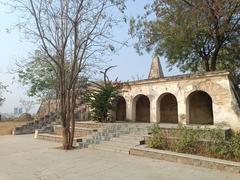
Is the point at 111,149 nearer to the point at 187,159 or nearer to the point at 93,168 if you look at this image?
the point at 93,168

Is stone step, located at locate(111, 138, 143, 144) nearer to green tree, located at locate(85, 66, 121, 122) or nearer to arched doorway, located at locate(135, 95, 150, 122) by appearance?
green tree, located at locate(85, 66, 121, 122)

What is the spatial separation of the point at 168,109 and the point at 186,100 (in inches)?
108

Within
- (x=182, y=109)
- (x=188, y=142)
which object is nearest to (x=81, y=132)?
(x=182, y=109)

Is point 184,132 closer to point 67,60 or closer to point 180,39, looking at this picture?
point 67,60

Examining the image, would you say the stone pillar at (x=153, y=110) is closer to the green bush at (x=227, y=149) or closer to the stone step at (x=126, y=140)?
the stone step at (x=126, y=140)

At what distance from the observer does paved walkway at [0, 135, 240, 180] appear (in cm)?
595

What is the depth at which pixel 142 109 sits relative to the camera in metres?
16.5

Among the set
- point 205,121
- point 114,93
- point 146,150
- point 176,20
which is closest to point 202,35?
point 176,20

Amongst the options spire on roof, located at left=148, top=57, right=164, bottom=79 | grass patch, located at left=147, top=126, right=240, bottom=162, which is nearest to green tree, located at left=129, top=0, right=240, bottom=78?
spire on roof, located at left=148, top=57, right=164, bottom=79

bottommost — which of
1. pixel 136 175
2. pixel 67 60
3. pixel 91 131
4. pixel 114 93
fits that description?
pixel 136 175

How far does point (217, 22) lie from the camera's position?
571 inches

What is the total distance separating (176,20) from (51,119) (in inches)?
456

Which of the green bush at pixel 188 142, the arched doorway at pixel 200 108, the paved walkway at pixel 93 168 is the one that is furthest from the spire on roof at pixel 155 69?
the paved walkway at pixel 93 168

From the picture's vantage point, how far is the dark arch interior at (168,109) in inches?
592
